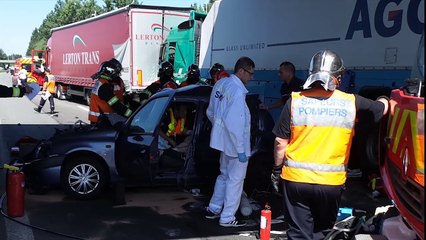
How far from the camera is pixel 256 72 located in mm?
9398

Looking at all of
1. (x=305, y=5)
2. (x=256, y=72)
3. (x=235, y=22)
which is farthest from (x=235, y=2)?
(x=305, y=5)

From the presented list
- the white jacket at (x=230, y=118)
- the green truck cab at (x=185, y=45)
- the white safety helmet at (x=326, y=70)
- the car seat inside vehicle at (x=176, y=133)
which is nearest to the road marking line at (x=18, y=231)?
the car seat inside vehicle at (x=176, y=133)

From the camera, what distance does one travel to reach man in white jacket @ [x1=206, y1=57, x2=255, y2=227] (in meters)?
5.22

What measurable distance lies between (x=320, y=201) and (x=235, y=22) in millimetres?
7285

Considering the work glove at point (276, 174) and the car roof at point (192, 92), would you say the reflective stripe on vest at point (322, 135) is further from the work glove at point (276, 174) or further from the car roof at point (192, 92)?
the car roof at point (192, 92)

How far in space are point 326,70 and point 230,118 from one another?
1.96 metres

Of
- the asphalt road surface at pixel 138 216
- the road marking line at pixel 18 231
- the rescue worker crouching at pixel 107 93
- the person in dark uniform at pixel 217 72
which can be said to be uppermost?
the person in dark uniform at pixel 217 72

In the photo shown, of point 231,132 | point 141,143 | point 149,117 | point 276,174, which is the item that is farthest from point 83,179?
point 276,174

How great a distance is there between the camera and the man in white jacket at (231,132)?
522cm

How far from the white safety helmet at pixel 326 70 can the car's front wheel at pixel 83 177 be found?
12.7ft


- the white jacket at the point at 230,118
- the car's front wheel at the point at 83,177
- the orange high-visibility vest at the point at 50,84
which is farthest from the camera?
the orange high-visibility vest at the point at 50,84

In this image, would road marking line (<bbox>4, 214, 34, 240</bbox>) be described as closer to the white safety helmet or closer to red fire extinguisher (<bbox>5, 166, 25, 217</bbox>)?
red fire extinguisher (<bbox>5, 166, 25, 217</bbox>)

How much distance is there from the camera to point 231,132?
17.0 feet

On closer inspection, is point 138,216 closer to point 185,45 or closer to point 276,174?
point 276,174
